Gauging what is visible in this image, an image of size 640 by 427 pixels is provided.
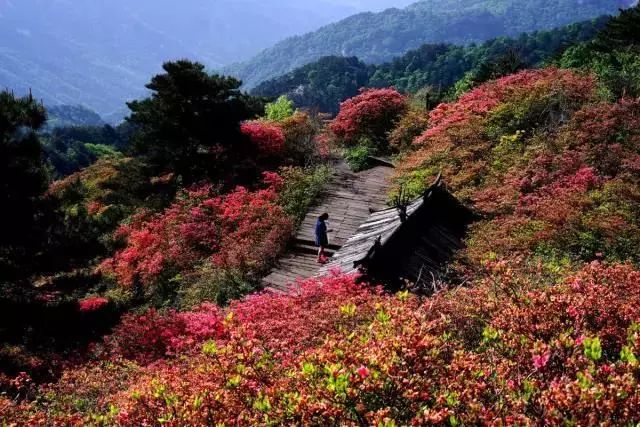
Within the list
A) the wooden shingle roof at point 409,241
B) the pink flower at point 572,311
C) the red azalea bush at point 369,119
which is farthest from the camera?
the red azalea bush at point 369,119

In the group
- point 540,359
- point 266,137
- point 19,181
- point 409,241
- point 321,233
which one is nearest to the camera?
point 540,359

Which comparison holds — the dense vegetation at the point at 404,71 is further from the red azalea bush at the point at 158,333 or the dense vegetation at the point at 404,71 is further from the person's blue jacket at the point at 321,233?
the red azalea bush at the point at 158,333

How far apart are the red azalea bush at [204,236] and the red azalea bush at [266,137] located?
368 centimetres

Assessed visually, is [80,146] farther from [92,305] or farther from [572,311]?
[572,311]

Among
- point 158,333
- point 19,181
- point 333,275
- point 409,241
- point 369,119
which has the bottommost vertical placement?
point 158,333

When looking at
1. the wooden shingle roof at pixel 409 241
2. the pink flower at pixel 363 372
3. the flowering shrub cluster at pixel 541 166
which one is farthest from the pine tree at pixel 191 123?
the pink flower at pixel 363 372

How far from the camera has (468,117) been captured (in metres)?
21.1

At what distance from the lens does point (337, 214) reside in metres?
17.6

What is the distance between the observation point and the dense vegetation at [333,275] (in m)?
4.20

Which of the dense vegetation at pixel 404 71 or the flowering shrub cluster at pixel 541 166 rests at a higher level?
the dense vegetation at pixel 404 71

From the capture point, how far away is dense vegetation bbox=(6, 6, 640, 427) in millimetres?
4203

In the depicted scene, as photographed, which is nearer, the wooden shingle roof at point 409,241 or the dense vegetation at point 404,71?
the wooden shingle roof at point 409,241

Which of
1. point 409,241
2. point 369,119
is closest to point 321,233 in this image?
point 409,241

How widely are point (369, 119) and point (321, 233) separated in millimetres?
13244
